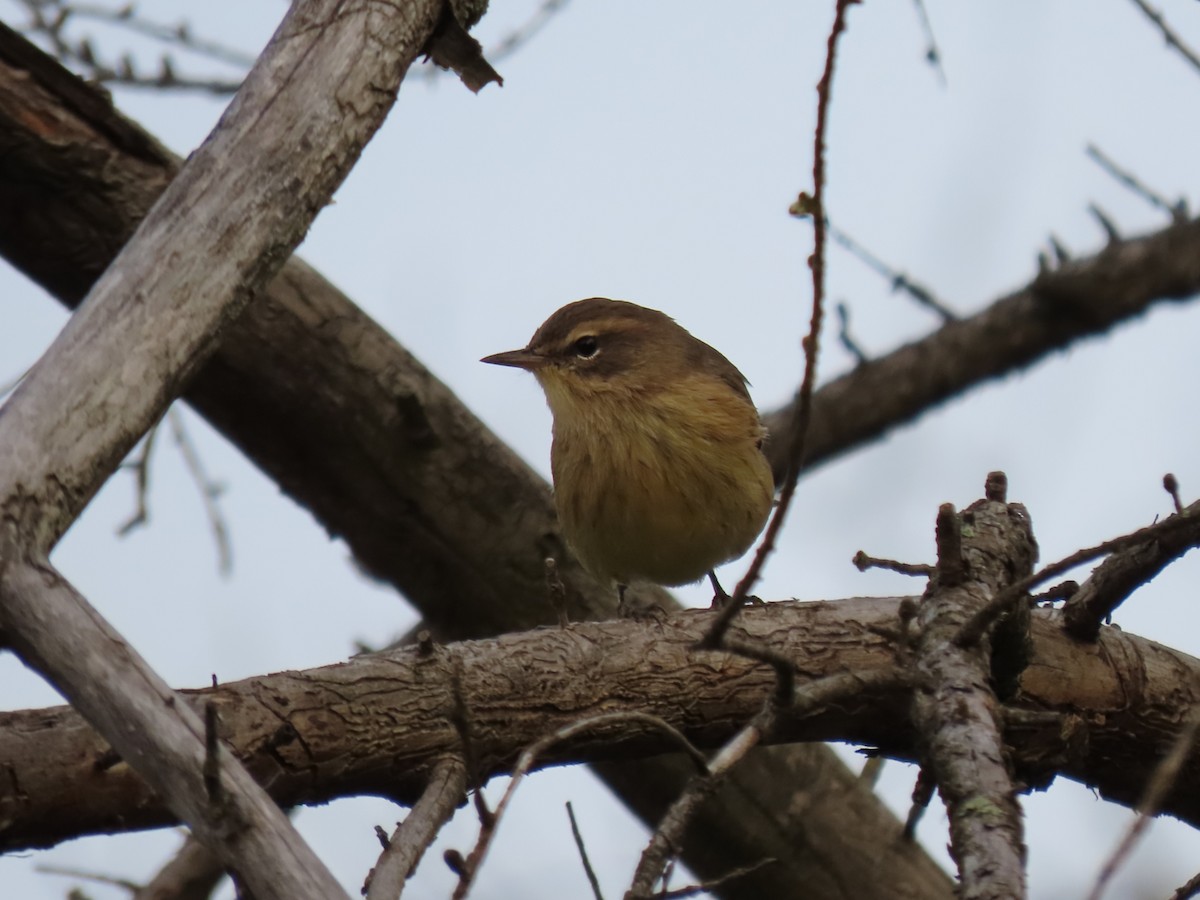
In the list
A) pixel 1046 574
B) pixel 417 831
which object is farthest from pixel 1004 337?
pixel 417 831

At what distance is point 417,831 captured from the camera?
133 inches

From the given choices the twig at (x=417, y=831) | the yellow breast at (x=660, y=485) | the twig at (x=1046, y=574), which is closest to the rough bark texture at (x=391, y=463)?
the yellow breast at (x=660, y=485)

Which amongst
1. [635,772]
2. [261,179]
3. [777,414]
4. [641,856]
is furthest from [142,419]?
[777,414]

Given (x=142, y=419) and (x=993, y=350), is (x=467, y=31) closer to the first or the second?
(x=142, y=419)

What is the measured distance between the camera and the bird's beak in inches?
300

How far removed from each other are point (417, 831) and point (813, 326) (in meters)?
1.51

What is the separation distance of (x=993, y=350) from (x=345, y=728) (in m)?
4.75

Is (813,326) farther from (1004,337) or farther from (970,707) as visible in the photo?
(1004,337)

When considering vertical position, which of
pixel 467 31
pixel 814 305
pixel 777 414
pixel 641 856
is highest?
pixel 777 414

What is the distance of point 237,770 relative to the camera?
286cm

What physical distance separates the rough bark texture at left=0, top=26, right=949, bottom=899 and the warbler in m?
0.28

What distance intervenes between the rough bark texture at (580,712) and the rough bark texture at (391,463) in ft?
5.09

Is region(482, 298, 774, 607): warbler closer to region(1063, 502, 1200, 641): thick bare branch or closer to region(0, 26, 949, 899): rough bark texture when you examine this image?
region(0, 26, 949, 899): rough bark texture

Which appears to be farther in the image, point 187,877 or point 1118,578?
point 187,877
